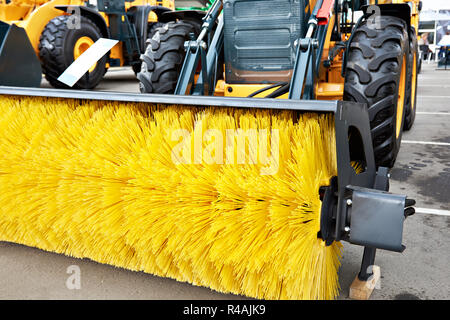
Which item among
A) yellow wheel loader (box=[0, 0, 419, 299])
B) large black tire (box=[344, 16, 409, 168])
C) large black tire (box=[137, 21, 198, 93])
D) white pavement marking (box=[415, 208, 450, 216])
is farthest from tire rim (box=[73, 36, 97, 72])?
white pavement marking (box=[415, 208, 450, 216])

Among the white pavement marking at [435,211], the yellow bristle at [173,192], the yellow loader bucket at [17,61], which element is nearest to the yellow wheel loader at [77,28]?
the yellow loader bucket at [17,61]

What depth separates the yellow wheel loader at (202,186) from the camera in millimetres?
1575

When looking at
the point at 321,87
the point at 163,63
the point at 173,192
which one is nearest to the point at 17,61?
the point at 163,63

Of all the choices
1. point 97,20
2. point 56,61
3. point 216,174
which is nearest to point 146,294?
point 216,174

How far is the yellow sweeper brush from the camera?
1.58 meters

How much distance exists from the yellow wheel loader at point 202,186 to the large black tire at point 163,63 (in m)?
1.45

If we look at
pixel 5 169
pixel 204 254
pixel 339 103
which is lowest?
pixel 204 254

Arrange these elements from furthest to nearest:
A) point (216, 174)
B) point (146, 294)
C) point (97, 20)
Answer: point (97, 20) → point (146, 294) → point (216, 174)

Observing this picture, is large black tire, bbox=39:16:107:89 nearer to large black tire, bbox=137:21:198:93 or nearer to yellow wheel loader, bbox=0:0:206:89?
yellow wheel loader, bbox=0:0:206:89

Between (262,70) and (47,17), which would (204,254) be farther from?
(47,17)

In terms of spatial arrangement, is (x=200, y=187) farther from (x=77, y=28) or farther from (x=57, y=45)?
(x=77, y=28)

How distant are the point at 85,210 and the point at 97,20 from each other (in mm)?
7648

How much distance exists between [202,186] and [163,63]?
7.01ft

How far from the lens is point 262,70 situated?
345 centimetres
